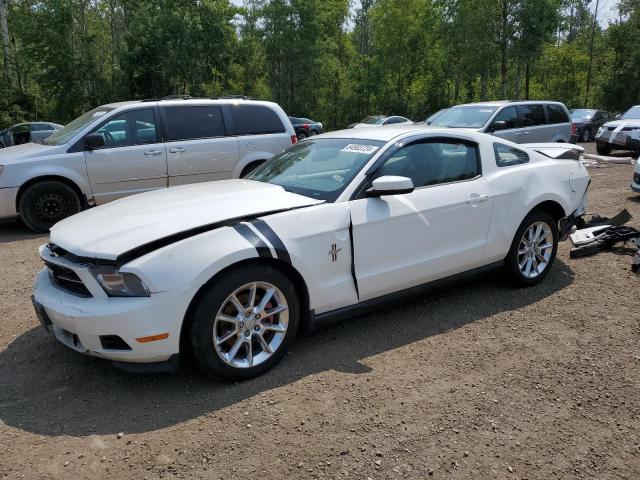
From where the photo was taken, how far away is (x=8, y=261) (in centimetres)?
618

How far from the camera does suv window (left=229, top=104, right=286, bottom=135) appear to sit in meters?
8.56

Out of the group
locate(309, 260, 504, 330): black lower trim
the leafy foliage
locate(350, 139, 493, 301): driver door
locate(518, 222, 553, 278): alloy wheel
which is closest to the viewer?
locate(309, 260, 504, 330): black lower trim

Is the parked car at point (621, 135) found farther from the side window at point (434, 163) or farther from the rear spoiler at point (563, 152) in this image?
the side window at point (434, 163)

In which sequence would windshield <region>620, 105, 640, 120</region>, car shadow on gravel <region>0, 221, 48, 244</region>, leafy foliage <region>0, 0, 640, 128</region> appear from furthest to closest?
leafy foliage <region>0, 0, 640, 128</region> → windshield <region>620, 105, 640, 120</region> → car shadow on gravel <region>0, 221, 48, 244</region>

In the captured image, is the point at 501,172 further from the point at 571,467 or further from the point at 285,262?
the point at 571,467

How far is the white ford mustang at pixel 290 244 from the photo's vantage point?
3072mm

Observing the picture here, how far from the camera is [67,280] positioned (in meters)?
3.33

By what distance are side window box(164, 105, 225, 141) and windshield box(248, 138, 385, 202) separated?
382 centimetres

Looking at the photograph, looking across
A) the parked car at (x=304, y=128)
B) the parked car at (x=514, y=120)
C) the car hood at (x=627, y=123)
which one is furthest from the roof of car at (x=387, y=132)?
the parked car at (x=304, y=128)

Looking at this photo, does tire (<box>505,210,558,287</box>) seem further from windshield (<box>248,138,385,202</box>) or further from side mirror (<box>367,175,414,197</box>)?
windshield (<box>248,138,385,202</box>)

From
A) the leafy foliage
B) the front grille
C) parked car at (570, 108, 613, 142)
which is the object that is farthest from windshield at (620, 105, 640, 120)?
the front grille

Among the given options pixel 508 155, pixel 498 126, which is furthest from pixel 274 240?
pixel 498 126

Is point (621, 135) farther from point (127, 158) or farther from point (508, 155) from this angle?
point (127, 158)

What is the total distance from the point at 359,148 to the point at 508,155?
1.52 meters
